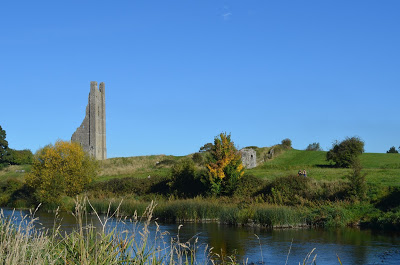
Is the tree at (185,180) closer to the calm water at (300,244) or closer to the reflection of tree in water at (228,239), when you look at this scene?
the reflection of tree in water at (228,239)

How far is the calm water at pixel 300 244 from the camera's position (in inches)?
682

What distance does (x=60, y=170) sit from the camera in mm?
43781

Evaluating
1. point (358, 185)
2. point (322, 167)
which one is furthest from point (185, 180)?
point (322, 167)

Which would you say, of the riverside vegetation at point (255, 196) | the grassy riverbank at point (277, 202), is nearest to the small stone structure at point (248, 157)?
the grassy riverbank at point (277, 202)

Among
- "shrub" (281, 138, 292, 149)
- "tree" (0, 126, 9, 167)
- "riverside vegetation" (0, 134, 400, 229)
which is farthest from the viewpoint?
"tree" (0, 126, 9, 167)

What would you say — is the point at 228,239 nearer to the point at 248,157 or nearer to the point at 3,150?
the point at 248,157

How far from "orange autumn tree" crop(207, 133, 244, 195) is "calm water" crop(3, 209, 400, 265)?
9.55m

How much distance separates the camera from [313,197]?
31.0 metres

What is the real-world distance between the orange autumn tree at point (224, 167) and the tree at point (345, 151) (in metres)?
14.1

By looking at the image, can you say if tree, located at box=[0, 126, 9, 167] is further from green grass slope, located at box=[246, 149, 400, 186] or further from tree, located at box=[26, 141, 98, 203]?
green grass slope, located at box=[246, 149, 400, 186]

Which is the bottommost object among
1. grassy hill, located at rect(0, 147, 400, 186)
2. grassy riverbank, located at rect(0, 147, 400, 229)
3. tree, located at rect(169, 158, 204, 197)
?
grassy riverbank, located at rect(0, 147, 400, 229)

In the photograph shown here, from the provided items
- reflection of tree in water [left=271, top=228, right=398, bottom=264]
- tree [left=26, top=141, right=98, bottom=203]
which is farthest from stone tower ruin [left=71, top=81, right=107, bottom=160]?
reflection of tree in water [left=271, top=228, right=398, bottom=264]

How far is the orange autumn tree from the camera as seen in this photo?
35969 mm

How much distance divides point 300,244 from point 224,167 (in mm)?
16433
